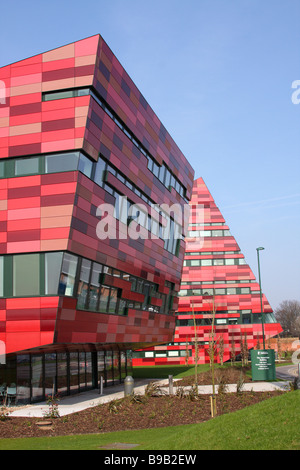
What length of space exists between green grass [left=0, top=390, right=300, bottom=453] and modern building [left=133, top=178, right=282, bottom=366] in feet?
169

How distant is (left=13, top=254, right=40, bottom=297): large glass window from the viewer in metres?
22.8

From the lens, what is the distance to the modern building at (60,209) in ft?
74.5

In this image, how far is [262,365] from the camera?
3362cm

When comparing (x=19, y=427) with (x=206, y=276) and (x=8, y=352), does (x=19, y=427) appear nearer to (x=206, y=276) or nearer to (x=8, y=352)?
(x=8, y=352)

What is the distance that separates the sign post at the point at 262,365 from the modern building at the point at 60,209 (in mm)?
10279

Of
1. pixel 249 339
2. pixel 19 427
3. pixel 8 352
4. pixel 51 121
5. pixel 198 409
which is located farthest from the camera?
pixel 249 339

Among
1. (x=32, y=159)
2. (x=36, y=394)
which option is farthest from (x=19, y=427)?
(x=32, y=159)

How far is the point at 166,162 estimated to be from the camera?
3775 centimetres

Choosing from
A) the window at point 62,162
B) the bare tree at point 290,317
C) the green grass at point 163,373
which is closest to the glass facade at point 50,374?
the window at point 62,162

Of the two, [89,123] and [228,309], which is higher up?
[89,123]

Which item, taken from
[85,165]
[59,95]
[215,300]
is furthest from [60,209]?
[215,300]

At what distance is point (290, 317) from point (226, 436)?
498 feet

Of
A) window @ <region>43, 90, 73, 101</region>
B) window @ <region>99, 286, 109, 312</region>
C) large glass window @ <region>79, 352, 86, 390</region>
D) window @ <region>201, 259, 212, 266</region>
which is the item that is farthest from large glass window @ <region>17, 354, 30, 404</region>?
window @ <region>201, 259, 212, 266</region>
